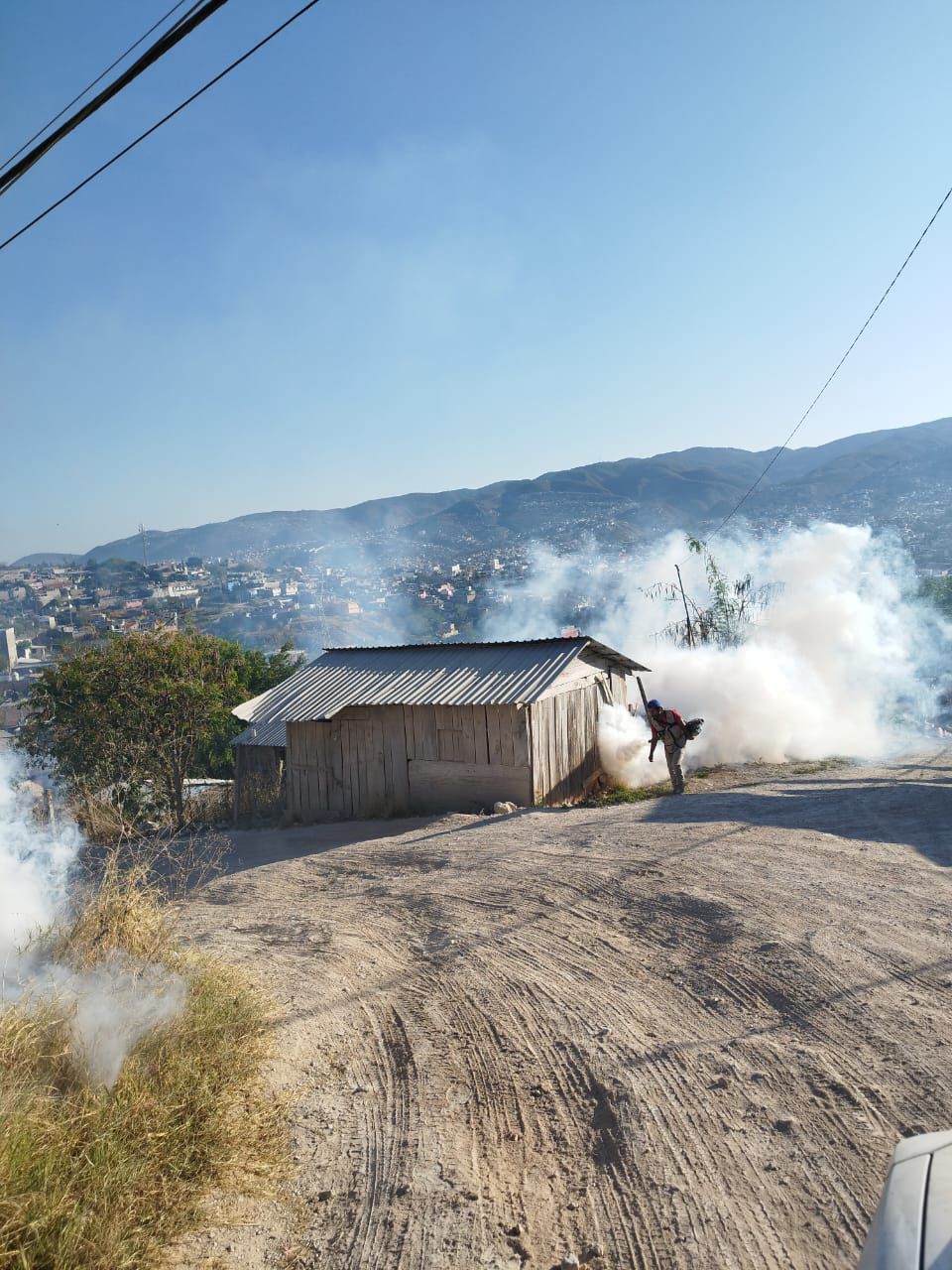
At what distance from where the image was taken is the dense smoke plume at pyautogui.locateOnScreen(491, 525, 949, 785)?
1969cm

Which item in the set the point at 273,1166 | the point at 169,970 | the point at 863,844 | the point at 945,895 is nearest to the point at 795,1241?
the point at 273,1166

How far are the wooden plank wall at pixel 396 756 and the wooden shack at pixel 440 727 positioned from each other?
0.07 ft

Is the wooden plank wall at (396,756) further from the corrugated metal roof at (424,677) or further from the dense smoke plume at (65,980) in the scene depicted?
the dense smoke plume at (65,980)

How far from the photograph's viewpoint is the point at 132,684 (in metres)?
23.5

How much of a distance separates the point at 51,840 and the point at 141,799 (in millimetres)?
17363

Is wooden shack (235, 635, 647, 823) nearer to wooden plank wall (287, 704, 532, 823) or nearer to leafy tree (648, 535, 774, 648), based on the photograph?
wooden plank wall (287, 704, 532, 823)

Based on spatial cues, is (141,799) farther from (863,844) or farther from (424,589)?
(424,589)

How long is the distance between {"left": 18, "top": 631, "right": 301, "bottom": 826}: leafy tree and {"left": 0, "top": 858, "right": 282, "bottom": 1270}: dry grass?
1859cm

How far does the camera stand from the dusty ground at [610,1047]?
4016mm

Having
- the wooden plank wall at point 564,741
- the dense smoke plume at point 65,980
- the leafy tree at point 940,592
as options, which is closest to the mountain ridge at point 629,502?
the leafy tree at point 940,592

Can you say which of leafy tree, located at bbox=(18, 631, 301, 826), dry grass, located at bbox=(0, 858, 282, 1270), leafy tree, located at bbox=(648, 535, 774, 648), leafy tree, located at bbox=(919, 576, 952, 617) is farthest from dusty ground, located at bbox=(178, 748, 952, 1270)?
leafy tree, located at bbox=(919, 576, 952, 617)

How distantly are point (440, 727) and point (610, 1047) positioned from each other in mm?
10763

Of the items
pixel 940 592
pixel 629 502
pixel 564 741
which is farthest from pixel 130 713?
pixel 629 502

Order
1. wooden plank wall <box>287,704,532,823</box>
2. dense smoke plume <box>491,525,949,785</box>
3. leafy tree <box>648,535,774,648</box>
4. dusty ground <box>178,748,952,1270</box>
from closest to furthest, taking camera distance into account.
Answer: dusty ground <box>178,748,952,1270</box> → wooden plank wall <box>287,704,532,823</box> → dense smoke plume <box>491,525,949,785</box> → leafy tree <box>648,535,774,648</box>
